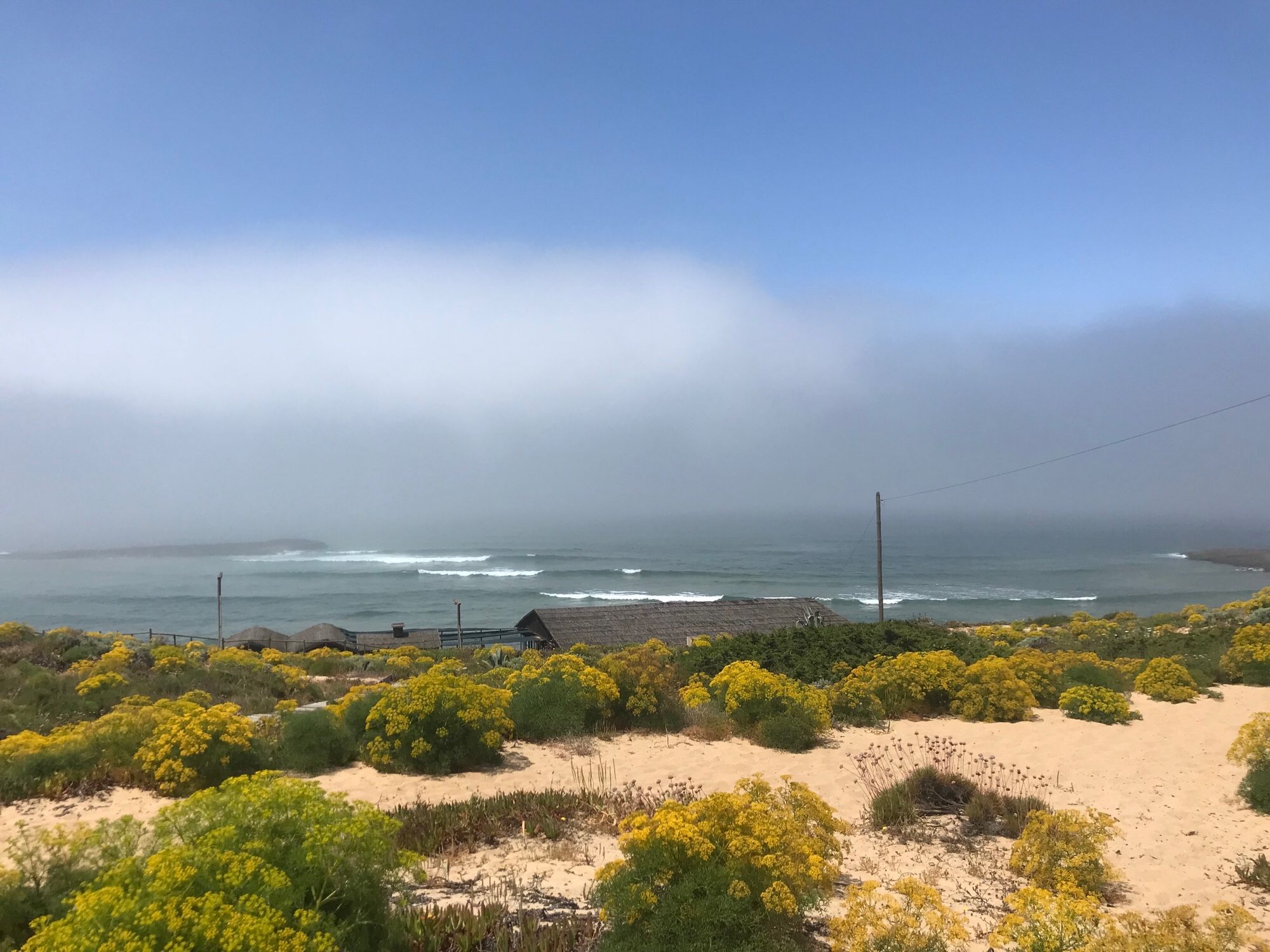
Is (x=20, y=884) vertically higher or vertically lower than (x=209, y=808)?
lower

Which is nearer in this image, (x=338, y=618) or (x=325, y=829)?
(x=325, y=829)

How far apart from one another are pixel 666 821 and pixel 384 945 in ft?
5.64

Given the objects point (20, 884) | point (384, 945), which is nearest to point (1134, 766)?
point (384, 945)

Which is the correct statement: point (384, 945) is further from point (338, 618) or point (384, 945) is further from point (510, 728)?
point (338, 618)

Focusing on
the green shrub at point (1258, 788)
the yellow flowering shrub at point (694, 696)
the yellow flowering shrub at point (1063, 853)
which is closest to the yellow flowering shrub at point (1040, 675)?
the green shrub at point (1258, 788)

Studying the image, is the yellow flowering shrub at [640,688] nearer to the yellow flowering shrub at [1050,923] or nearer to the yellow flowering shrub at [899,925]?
the yellow flowering shrub at [899,925]

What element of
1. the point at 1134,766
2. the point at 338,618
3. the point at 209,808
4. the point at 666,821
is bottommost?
the point at 338,618

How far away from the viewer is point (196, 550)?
164500 mm

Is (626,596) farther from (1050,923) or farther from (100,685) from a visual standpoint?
(1050,923)

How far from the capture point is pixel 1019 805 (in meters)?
7.06

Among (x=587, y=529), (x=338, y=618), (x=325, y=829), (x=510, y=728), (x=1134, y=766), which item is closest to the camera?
(x=325, y=829)

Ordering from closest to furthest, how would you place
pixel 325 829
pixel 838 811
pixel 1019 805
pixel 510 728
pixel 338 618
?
pixel 325 829 → pixel 1019 805 → pixel 838 811 → pixel 510 728 → pixel 338 618

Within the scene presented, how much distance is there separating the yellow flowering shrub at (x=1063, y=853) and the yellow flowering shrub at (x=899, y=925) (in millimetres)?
1516

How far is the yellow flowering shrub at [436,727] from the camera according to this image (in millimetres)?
9125
